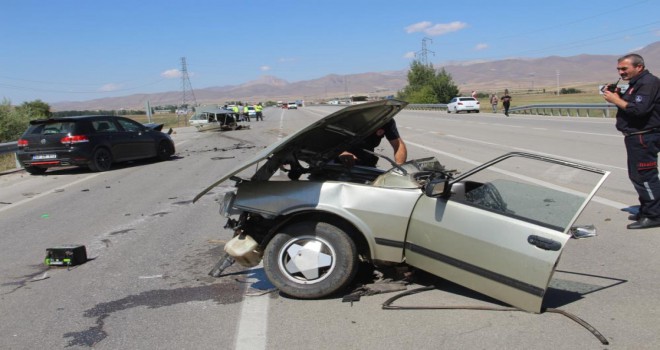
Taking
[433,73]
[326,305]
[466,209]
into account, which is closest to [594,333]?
[466,209]

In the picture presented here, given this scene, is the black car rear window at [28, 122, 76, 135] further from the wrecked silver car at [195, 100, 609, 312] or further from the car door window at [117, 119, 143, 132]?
the wrecked silver car at [195, 100, 609, 312]

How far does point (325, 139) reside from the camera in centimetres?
468

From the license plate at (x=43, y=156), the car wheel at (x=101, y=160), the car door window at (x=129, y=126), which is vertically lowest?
the car wheel at (x=101, y=160)

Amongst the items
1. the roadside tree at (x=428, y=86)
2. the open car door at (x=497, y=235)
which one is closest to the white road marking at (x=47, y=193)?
the open car door at (x=497, y=235)

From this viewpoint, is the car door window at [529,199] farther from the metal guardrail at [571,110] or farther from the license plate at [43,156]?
the metal guardrail at [571,110]

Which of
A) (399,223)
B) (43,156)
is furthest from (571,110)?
(399,223)

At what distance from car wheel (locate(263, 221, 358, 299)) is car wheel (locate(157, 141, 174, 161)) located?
1333cm

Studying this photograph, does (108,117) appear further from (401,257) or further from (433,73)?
(433,73)

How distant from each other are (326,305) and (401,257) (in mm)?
669

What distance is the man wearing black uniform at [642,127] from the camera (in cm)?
574

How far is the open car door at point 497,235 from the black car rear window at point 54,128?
41.1 ft

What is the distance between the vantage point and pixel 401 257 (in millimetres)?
3990

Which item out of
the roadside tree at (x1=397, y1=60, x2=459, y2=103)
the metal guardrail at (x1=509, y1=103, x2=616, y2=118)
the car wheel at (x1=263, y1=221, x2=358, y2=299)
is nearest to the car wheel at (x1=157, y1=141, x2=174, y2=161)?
the car wheel at (x1=263, y1=221, x2=358, y2=299)

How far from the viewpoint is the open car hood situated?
13.2 ft
